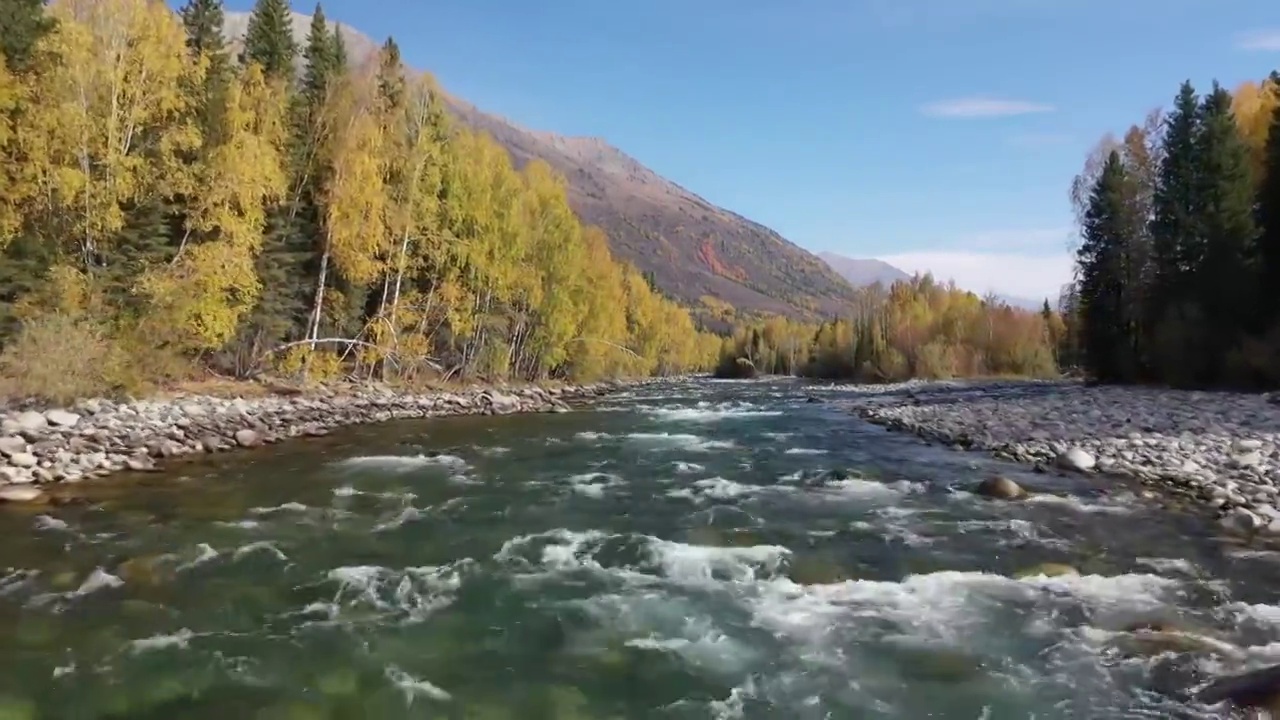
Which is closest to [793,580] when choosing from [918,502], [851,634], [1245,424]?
[851,634]

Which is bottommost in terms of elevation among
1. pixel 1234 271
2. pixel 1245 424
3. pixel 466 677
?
pixel 466 677

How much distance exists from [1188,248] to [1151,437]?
917 inches

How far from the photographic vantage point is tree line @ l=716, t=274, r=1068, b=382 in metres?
70.5

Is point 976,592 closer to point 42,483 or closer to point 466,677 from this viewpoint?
point 466,677

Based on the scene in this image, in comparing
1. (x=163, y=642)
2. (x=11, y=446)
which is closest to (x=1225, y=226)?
(x=163, y=642)

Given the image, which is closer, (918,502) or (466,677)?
(466,677)

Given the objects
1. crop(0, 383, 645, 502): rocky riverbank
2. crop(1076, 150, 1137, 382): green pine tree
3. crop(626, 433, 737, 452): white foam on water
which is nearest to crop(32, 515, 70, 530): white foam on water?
crop(0, 383, 645, 502): rocky riverbank

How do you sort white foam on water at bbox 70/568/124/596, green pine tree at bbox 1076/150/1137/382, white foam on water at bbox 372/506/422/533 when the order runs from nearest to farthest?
white foam on water at bbox 70/568/124/596 → white foam on water at bbox 372/506/422/533 → green pine tree at bbox 1076/150/1137/382

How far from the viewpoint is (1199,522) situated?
11414mm

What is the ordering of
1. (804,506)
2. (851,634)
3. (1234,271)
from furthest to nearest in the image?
(1234,271), (804,506), (851,634)

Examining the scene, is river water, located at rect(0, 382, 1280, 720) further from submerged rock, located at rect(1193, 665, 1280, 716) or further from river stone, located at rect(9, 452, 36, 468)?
river stone, located at rect(9, 452, 36, 468)

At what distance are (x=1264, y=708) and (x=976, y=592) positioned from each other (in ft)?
10.6

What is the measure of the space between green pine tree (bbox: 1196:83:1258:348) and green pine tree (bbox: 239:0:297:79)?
43.8 meters

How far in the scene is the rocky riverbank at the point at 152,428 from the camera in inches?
545
